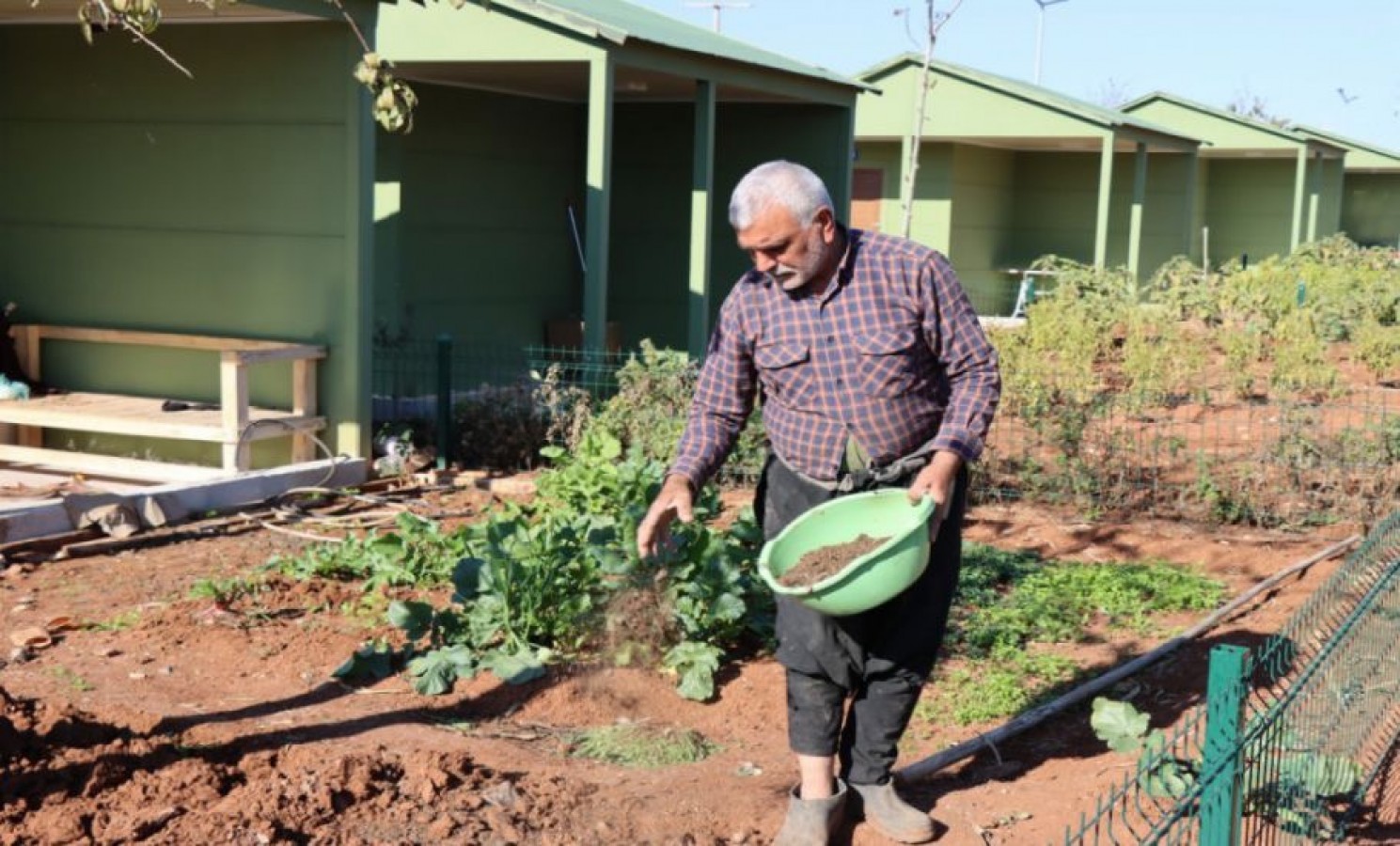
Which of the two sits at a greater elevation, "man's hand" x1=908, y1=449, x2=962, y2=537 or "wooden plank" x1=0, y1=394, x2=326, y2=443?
"man's hand" x1=908, y1=449, x2=962, y2=537

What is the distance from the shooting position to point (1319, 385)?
14.0 meters

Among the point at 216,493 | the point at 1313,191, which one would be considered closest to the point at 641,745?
the point at 216,493

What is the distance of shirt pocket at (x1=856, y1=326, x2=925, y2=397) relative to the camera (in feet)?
14.6

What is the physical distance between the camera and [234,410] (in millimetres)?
9961

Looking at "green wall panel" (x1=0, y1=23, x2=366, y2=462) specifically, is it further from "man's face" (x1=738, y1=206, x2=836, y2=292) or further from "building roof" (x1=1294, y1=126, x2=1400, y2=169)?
"building roof" (x1=1294, y1=126, x2=1400, y2=169)

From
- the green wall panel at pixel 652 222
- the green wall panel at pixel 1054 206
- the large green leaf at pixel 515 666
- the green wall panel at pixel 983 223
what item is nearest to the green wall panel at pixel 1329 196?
the green wall panel at pixel 1054 206

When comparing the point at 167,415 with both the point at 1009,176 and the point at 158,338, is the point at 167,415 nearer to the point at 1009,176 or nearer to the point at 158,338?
the point at 158,338

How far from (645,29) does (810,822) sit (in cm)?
1063

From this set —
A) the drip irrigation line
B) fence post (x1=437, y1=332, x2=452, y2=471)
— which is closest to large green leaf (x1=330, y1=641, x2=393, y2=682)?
the drip irrigation line

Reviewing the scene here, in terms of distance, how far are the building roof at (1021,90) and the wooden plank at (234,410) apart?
14.7m

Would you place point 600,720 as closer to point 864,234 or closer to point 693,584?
point 693,584

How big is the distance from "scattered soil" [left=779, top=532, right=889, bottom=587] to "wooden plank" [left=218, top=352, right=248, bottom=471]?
6.33 meters

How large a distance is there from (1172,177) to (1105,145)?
351 inches

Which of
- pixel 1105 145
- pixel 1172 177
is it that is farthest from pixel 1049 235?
pixel 1105 145
